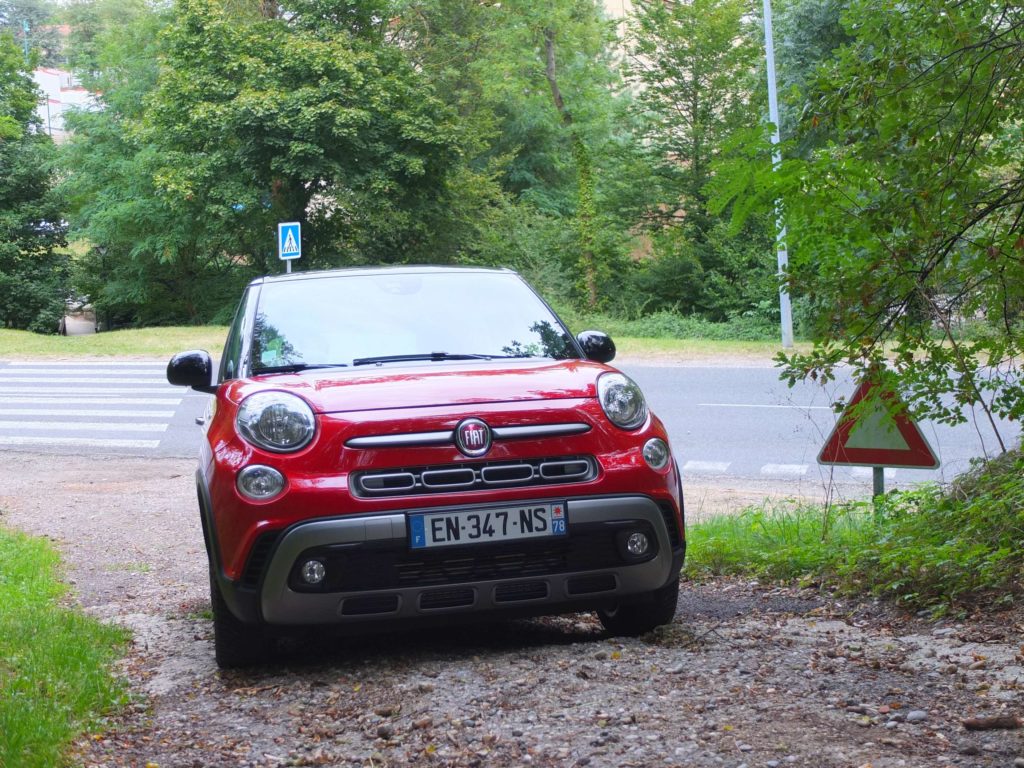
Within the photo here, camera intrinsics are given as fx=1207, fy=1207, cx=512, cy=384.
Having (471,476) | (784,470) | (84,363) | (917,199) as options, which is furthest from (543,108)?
(471,476)

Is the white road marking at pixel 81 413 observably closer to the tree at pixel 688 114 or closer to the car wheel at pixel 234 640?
the car wheel at pixel 234 640

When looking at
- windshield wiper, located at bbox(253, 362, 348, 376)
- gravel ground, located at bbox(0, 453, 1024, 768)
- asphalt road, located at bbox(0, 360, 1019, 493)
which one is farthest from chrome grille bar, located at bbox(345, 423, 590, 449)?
asphalt road, located at bbox(0, 360, 1019, 493)

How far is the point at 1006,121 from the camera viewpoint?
17.3 feet

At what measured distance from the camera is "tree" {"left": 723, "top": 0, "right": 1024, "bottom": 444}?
4.99 meters

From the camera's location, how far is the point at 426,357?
524 cm

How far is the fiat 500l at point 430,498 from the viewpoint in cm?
436

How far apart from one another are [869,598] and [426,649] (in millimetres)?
2131

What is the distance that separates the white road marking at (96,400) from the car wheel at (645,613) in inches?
639

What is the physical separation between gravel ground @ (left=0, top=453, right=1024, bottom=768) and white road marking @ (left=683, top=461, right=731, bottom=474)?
7.09 m

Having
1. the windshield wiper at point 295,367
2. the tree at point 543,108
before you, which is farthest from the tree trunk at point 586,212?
the windshield wiper at point 295,367

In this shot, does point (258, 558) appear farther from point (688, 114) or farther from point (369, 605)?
point (688, 114)

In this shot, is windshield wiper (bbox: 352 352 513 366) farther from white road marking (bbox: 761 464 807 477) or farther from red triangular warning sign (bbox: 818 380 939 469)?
white road marking (bbox: 761 464 807 477)

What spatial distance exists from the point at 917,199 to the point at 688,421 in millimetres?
11719

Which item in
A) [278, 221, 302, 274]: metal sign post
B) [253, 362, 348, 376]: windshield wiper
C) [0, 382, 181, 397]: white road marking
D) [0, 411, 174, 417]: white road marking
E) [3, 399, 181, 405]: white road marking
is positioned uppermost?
[278, 221, 302, 274]: metal sign post
